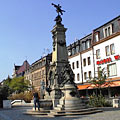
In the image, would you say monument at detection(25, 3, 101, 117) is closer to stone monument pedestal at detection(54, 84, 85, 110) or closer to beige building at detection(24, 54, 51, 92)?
stone monument pedestal at detection(54, 84, 85, 110)

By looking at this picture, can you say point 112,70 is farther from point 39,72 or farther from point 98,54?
point 39,72

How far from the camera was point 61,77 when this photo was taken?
19.0 metres

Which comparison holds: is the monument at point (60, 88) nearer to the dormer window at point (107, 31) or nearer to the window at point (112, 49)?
the window at point (112, 49)

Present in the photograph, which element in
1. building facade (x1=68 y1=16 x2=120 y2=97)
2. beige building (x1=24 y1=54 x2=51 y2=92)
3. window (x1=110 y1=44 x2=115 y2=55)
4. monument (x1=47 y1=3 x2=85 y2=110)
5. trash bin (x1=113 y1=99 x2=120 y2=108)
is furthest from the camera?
beige building (x1=24 y1=54 x2=51 y2=92)

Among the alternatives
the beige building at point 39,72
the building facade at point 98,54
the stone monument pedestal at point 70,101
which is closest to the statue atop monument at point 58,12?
the stone monument pedestal at point 70,101

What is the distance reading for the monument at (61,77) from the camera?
1606 centimetres

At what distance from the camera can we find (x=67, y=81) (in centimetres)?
1766

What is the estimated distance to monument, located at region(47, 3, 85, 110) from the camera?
632 inches

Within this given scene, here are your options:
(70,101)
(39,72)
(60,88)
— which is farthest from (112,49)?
(39,72)

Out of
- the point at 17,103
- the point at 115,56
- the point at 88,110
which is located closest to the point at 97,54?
the point at 115,56

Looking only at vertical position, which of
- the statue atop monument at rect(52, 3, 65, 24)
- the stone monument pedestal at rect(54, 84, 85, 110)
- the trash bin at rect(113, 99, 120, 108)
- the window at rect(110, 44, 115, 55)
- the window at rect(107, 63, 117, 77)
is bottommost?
the trash bin at rect(113, 99, 120, 108)

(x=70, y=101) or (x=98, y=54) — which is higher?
(x=98, y=54)

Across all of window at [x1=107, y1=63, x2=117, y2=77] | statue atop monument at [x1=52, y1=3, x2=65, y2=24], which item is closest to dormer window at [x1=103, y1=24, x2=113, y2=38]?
window at [x1=107, y1=63, x2=117, y2=77]

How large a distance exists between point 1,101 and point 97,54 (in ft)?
58.0
